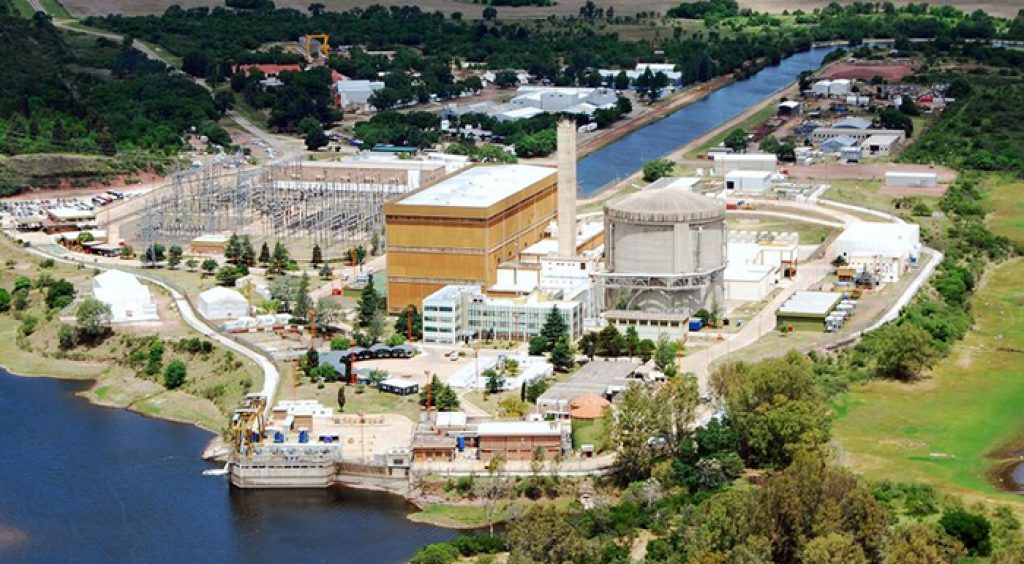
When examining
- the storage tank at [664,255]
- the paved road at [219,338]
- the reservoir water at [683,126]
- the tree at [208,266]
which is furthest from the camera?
the reservoir water at [683,126]

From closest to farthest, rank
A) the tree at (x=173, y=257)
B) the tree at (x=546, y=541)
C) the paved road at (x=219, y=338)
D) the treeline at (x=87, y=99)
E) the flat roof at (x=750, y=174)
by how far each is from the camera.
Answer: the tree at (x=546, y=541), the paved road at (x=219, y=338), the tree at (x=173, y=257), the flat roof at (x=750, y=174), the treeline at (x=87, y=99)

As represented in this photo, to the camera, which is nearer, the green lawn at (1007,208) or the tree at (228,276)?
the tree at (228,276)

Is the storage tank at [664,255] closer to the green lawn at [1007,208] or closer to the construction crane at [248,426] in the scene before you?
the construction crane at [248,426]

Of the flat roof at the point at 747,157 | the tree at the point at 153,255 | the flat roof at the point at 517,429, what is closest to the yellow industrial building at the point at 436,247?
the tree at the point at 153,255

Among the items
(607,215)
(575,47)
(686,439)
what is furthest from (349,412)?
(575,47)

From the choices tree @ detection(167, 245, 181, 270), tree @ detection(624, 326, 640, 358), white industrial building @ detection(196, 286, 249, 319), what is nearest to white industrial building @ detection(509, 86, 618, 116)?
tree @ detection(167, 245, 181, 270)

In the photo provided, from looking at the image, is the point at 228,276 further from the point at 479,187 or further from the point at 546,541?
the point at 546,541

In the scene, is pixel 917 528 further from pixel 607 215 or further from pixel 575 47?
pixel 575 47
